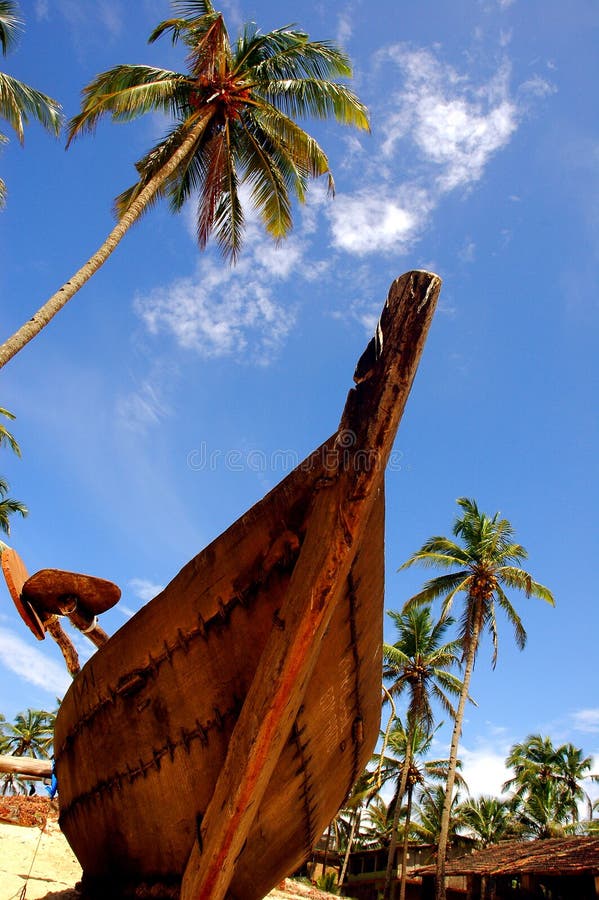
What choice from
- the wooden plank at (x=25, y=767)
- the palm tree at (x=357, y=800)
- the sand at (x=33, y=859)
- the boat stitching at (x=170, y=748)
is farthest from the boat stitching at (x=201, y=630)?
the palm tree at (x=357, y=800)

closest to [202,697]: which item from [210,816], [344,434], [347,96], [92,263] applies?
[210,816]

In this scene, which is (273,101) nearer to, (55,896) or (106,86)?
(106,86)

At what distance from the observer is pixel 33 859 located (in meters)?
5.70

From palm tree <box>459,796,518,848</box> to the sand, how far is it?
27.9 m

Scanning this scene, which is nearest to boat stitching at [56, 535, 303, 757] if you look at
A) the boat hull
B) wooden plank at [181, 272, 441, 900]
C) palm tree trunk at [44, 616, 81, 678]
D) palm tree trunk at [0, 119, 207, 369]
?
the boat hull

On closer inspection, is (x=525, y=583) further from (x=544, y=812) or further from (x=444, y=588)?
(x=544, y=812)

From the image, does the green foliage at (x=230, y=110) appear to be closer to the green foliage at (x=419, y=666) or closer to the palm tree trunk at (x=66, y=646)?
the palm tree trunk at (x=66, y=646)

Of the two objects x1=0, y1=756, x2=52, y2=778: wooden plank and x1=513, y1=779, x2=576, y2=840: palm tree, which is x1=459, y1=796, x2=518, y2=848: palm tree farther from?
x1=0, y1=756, x2=52, y2=778: wooden plank

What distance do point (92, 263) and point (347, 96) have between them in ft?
19.1

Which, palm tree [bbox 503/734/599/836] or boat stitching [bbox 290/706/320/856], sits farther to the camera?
palm tree [bbox 503/734/599/836]

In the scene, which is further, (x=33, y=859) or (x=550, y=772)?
(x=550, y=772)

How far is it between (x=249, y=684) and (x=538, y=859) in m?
20.2

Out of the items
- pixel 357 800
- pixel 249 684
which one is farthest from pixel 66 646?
pixel 357 800

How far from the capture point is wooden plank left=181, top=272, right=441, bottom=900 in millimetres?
2480
